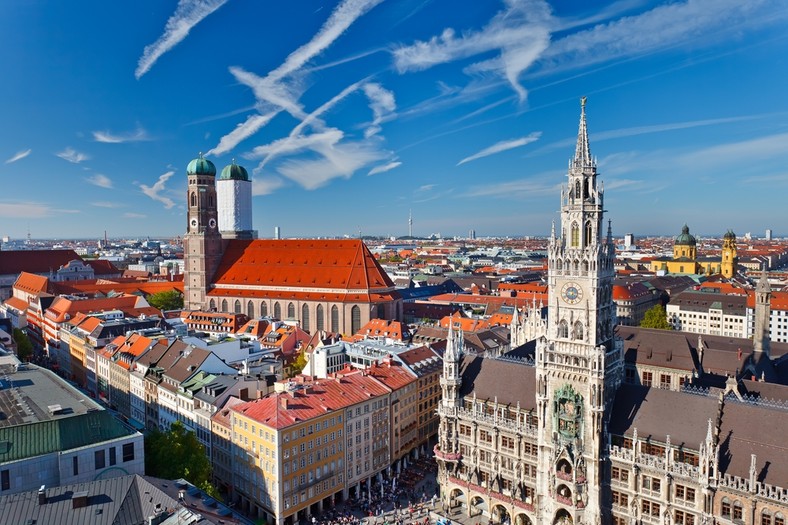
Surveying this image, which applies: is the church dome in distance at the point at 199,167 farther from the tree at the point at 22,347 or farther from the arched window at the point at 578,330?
the arched window at the point at 578,330

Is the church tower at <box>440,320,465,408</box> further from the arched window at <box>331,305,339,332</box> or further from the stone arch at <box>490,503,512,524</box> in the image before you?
the arched window at <box>331,305,339,332</box>

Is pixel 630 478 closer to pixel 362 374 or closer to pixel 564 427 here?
pixel 564 427

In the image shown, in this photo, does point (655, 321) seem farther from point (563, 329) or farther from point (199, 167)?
point (199, 167)

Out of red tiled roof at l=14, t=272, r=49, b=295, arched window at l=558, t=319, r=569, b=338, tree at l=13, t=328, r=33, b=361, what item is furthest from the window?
red tiled roof at l=14, t=272, r=49, b=295

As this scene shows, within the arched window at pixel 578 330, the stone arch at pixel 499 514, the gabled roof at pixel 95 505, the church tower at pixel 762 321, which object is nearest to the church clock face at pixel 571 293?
the arched window at pixel 578 330

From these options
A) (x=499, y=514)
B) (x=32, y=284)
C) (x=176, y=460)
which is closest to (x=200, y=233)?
(x=32, y=284)

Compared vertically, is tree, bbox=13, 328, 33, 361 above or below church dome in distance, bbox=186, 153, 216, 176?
below
